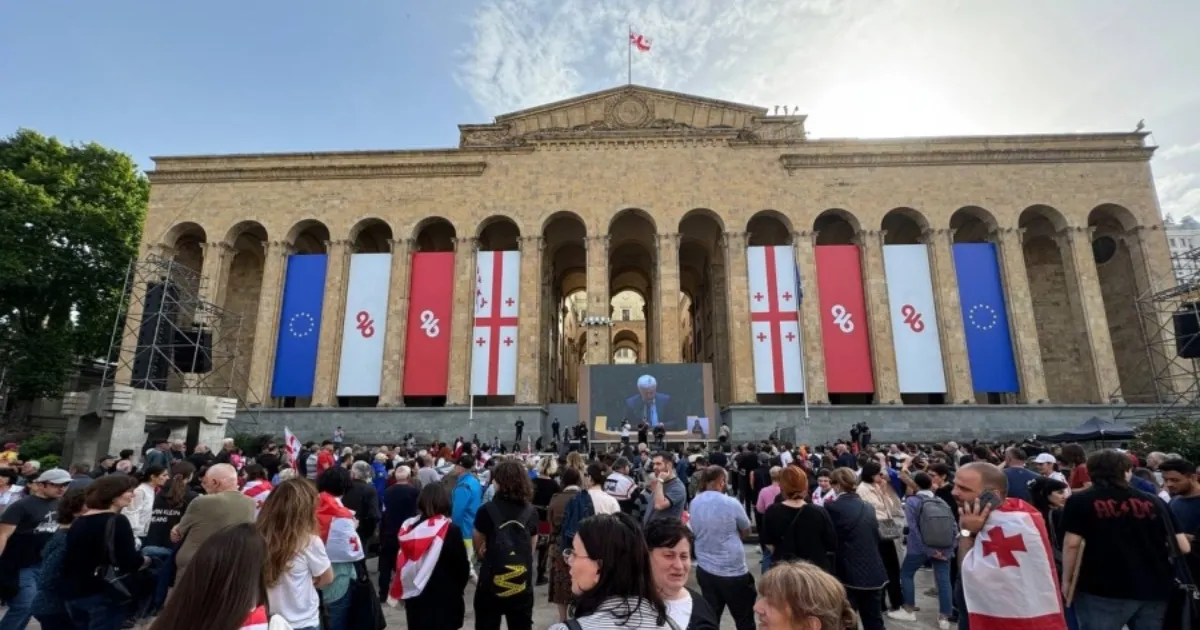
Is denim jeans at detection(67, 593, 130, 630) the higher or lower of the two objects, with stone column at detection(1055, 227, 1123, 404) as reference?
lower

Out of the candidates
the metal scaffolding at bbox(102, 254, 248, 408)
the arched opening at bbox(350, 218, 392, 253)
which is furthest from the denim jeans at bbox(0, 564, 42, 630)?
the arched opening at bbox(350, 218, 392, 253)

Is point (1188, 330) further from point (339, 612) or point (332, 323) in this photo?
point (332, 323)

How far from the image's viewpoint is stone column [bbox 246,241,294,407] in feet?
81.7

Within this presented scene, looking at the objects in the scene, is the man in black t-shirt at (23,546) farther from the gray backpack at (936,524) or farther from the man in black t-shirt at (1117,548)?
the man in black t-shirt at (1117,548)

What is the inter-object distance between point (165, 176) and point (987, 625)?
1347 inches

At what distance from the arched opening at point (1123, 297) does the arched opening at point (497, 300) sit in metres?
26.4

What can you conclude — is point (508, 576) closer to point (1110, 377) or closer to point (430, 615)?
point (430, 615)

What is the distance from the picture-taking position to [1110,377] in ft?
78.0

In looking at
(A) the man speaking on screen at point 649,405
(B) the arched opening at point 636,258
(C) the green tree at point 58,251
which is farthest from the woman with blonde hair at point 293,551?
(C) the green tree at point 58,251

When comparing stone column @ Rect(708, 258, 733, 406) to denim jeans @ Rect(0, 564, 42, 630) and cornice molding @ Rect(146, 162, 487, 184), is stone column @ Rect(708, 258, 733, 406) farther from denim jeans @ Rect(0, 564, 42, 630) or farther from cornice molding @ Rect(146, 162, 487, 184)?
denim jeans @ Rect(0, 564, 42, 630)

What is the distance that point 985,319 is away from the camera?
80.8 feet

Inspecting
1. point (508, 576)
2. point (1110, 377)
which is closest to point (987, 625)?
point (508, 576)

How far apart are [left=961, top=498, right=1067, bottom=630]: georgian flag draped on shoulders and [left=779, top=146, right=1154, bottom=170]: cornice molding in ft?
83.7

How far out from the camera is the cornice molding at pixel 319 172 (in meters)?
27.3
